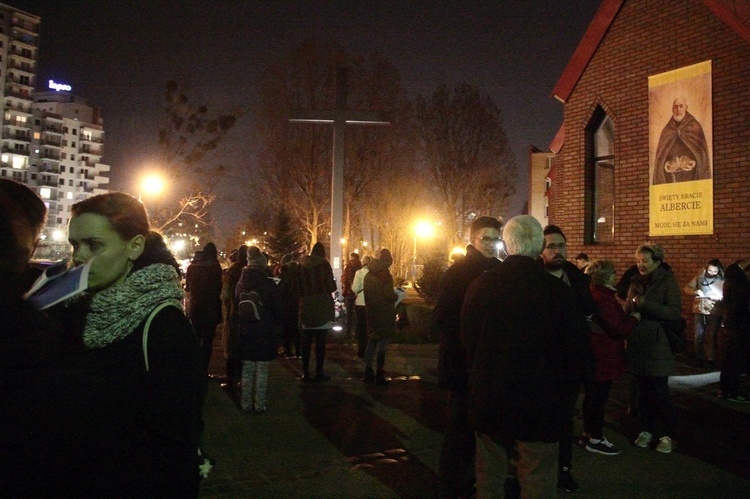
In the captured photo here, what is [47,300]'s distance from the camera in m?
1.60

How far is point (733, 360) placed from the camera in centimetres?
819

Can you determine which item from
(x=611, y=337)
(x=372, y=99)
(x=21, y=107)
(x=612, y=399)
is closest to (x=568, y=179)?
(x=612, y=399)

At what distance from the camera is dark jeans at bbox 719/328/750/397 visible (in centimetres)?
819

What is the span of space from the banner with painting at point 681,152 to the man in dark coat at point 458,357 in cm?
774

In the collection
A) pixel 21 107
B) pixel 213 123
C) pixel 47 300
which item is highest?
pixel 21 107

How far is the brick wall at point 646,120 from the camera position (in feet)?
33.1

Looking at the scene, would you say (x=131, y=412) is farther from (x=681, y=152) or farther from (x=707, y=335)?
(x=681, y=152)

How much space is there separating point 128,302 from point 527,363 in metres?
2.19

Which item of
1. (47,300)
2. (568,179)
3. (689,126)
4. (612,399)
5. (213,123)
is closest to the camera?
(47,300)

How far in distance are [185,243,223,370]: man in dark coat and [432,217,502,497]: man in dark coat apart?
5075 millimetres

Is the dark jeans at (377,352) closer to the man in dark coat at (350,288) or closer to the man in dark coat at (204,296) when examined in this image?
the man in dark coat at (204,296)

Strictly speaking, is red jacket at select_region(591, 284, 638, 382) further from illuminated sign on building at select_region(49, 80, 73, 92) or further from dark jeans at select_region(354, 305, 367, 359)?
illuminated sign on building at select_region(49, 80, 73, 92)

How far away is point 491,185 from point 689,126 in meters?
27.8

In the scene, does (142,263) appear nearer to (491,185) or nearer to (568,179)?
(568,179)
